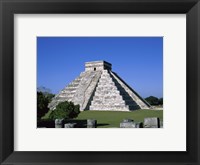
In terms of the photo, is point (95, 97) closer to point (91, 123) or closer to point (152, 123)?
point (91, 123)

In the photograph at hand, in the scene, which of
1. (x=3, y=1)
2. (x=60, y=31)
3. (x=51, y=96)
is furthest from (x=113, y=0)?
(x=51, y=96)

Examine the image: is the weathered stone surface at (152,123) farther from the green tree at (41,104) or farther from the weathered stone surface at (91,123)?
the green tree at (41,104)

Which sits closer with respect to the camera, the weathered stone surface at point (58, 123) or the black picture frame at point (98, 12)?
the black picture frame at point (98, 12)

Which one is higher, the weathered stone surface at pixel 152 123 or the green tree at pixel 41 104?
the green tree at pixel 41 104

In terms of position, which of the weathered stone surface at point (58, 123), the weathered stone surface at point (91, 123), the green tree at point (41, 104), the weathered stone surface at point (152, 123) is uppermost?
the green tree at point (41, 104)

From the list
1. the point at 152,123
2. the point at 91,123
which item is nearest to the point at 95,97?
the point at 91,123

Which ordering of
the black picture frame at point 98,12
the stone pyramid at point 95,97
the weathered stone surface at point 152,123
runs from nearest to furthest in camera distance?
the black picture frame at point 98,12 < the weathered stone surface at point 152,123 < the stone pyramid at point 95,97

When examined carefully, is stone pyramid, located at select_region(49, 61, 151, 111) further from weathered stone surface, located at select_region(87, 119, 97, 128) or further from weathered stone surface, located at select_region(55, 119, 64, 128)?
weathered stone surface, located at select_region(87, 119, 97, 128)

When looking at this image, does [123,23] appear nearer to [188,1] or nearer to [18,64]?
[188,1]

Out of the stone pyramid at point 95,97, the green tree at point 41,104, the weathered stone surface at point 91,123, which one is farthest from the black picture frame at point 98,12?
the stone pyramid at point 95,97
